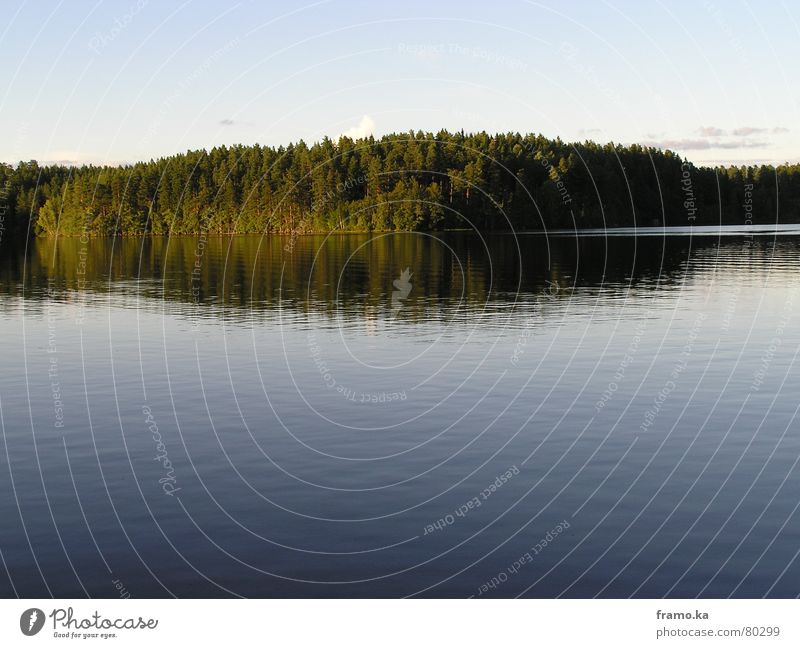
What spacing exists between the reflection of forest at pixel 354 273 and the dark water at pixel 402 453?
613 inches

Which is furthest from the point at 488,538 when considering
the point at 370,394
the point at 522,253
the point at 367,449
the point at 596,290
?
the point at 522,253

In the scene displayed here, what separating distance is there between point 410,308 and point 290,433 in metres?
51.1

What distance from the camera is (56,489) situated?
33.8 metres

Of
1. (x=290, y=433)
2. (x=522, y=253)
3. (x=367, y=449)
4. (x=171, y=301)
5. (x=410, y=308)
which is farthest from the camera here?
(x=522, y=253)

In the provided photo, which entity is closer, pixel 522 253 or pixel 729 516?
pixel 729 516

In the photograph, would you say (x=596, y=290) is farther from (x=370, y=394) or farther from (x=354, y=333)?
(x=370, y=394)

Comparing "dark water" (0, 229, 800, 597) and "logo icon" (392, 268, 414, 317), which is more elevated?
"logo icon" (392, 268, 414, 317)
